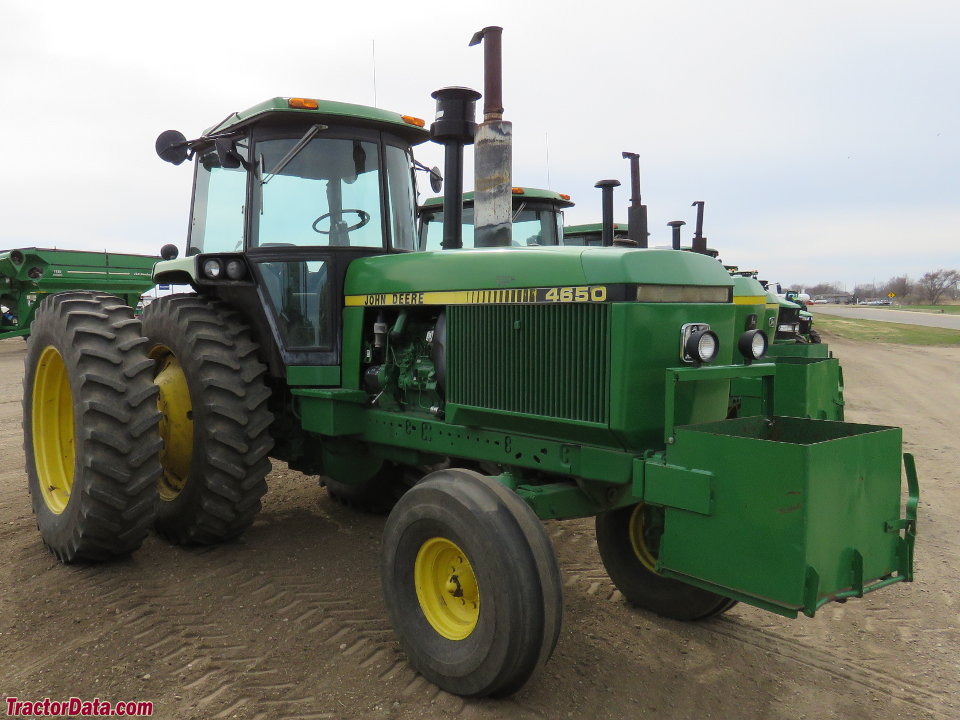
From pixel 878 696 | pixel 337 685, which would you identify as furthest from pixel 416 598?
pixel 878 696

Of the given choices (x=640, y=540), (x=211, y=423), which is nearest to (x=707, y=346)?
(x=640, y=540)

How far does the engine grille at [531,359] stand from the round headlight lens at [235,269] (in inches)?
56.6

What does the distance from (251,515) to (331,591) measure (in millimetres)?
764

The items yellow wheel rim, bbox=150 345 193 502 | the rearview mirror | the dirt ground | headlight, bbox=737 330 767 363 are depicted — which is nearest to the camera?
the dirt ground

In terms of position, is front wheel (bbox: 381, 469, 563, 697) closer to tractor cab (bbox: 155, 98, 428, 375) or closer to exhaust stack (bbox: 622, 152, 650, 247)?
tractor cab (bbox: 155, 98, 428, 375)

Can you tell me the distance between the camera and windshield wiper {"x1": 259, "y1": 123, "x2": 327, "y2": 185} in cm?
431

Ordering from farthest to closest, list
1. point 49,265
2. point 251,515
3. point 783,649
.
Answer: point 49,265 < point 251,515 < point 783,649

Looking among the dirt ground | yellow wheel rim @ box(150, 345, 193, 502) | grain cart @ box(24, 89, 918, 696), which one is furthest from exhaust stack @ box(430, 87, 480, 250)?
the dirt ground

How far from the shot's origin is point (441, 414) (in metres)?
4.05

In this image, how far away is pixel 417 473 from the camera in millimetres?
5465

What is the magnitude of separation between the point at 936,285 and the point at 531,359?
94181 millimetres

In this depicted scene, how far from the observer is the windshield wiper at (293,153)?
170 inches

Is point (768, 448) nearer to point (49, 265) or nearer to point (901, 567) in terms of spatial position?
point (901, 567)

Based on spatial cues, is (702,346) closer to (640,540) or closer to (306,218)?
(640,540)
